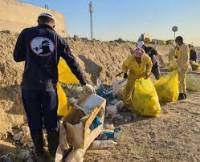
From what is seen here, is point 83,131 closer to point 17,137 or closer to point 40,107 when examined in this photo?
point 40,107

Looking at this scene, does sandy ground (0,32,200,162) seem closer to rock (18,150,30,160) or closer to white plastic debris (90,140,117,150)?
white plastic debris (90,140,117,150)

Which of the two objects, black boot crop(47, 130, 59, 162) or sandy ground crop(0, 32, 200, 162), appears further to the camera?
sandy ground crop(0, 32, 200, 162)

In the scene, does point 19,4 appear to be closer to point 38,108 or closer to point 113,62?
point 113,62

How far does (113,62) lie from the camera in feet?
59.9

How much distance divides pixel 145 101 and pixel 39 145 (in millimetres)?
3325

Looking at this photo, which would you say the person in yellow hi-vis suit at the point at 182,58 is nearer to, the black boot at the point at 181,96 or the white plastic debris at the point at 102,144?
the black boot at the point at 181,96

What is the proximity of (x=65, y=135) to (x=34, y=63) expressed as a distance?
1.05 metres

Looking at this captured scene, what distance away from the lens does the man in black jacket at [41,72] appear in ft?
19.3

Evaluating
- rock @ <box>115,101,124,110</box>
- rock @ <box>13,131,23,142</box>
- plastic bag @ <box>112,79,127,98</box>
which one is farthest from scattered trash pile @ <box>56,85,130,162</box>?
plastic bag @ <box>112,79,127,98</box>

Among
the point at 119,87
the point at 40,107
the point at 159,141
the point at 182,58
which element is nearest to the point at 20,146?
the point at 40,107

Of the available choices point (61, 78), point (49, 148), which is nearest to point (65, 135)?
point (49, 148)

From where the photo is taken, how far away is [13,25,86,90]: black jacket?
587 centimetres

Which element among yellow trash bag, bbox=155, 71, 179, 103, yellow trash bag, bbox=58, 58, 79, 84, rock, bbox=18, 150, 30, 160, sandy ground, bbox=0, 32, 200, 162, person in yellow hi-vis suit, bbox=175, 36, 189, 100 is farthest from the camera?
person in yellow hi-vis suit, bbox=175, 36, 189, 100

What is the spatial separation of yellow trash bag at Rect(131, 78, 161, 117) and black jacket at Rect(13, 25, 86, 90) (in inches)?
132
